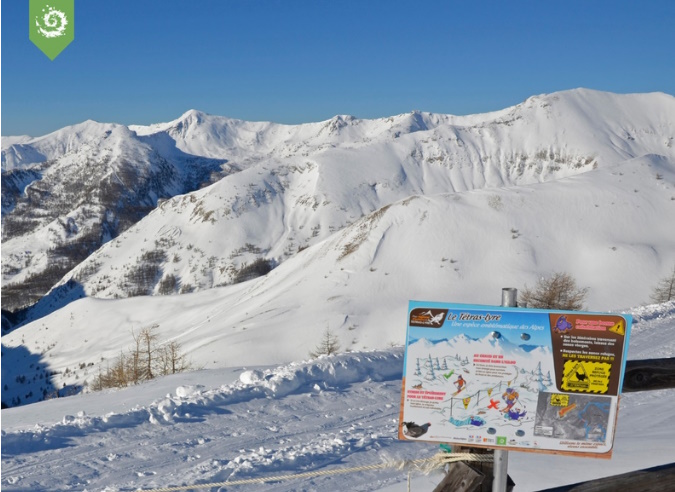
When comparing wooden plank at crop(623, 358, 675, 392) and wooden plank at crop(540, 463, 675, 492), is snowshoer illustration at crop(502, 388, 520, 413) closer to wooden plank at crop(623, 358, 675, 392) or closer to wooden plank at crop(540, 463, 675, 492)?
wooden plank at crop(540, 463, 675, 492)

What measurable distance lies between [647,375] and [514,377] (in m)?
1.89

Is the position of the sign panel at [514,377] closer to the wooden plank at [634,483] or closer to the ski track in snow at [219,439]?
the wooden plank at [634,483]

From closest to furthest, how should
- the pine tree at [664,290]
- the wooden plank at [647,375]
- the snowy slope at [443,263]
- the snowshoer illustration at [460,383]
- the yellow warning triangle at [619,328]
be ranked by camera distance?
the yellow warning triangle at [619,328], the snowshoer illustration at [460,383], the wooden plank at [647,375], the pine tree at [664,290], the snowy slope at [443,263]

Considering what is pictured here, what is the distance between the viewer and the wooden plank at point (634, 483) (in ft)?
12.4

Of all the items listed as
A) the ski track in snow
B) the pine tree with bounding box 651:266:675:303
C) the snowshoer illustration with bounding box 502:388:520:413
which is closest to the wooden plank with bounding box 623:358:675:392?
the snowshoer illustration with bounding box 502:388:520:413

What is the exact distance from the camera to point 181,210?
193125 mm

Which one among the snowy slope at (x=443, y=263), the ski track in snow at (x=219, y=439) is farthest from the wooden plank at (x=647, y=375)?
the snowy slope at (x=443, y=263)

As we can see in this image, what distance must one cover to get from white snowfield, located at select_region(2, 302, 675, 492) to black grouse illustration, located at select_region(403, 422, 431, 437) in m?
4.28

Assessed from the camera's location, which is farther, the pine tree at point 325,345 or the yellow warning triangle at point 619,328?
the pine tree at point 325,345

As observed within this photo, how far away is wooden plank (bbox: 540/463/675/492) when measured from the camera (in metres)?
3.77

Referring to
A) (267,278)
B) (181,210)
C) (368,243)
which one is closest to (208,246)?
(181,210)

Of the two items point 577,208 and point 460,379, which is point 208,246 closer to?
point 577,208

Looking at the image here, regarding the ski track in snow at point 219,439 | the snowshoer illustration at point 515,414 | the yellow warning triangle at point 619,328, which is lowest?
the ski track in snow at point 219,439

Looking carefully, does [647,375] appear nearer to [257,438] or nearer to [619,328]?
[619,328]
